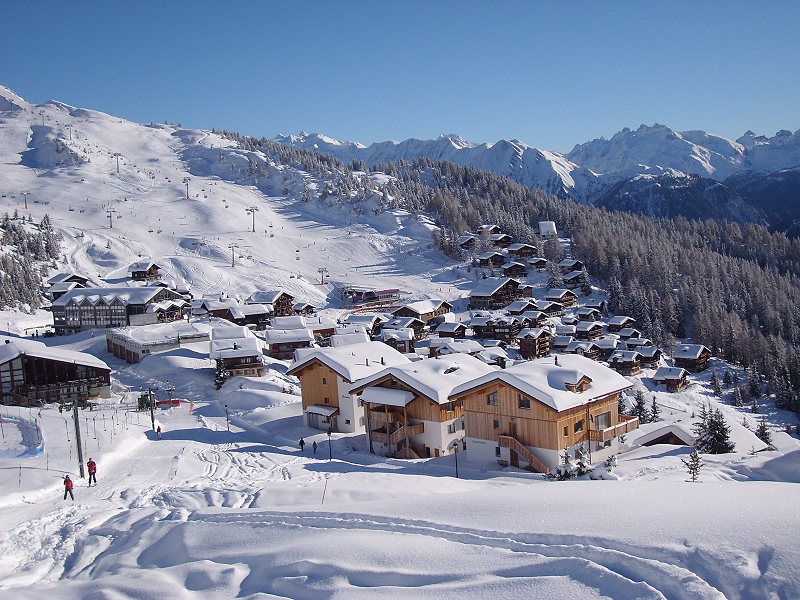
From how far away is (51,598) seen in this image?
30.9 ft

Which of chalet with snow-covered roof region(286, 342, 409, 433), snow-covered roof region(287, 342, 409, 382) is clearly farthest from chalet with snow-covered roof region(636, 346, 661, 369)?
chalet with snow-covered roof region(286, 342, 409, 433)

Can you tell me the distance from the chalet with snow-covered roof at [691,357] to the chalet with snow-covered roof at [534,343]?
13.1 metres

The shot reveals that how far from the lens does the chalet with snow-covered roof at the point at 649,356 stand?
63875 millimetres

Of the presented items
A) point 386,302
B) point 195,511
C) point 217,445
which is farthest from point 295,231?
point 195,511

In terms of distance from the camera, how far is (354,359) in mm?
32531

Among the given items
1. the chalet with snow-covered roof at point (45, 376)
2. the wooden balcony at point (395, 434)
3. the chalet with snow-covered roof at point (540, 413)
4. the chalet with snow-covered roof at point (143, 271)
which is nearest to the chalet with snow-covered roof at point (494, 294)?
the chalet with snow-covered roof at point (143, 271)

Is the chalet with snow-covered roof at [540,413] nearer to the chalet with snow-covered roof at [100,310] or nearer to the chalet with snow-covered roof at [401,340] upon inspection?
the chalet with snow-covered roof at [401,340]

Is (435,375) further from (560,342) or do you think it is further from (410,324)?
(410,324)

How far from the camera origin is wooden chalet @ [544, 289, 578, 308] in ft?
272

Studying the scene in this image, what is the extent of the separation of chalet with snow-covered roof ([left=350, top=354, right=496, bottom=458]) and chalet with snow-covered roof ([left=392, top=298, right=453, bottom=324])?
44.4 m

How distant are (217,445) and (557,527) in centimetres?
2051

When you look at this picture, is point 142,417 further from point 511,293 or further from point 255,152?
point 255,152

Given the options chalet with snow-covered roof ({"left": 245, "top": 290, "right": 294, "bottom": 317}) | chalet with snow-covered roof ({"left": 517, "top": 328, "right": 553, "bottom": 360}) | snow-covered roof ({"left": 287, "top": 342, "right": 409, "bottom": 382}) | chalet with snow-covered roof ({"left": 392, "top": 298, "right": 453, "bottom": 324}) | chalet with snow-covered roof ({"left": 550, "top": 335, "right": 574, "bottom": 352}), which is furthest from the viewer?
chalet with snow-covered roof ({"left": 245, "top": 290, "right": 294, "bottom": 317})

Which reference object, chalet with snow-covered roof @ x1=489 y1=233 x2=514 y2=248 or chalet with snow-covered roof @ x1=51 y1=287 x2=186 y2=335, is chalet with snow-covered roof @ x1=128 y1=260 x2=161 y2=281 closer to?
chalet with snow-covered roof @ x1=51 y1=287 x2=186 y2=335
